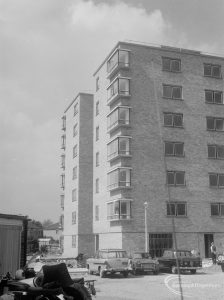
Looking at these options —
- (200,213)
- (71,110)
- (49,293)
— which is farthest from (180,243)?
(49,293)

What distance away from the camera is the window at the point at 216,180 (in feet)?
139

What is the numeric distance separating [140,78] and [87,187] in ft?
49.2

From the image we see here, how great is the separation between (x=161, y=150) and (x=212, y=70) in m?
11.1

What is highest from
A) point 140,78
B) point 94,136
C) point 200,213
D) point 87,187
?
point 140,78

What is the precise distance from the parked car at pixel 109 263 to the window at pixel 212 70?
81.2ft

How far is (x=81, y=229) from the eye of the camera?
4809 cm

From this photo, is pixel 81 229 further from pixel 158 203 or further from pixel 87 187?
pixel 158 203

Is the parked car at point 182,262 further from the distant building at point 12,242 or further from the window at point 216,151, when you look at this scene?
the window at point 216,151

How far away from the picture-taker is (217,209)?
41.7 m

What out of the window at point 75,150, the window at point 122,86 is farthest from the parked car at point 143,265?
the window at point 75,150

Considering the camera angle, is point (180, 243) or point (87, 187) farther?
point (87, 187)

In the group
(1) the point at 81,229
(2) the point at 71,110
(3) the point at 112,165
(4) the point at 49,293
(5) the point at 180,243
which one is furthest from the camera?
(2) the point at 71,110

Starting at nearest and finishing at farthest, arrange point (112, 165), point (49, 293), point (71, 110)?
1. point (49, 293)
2. point (112, 165)
3. point (71, 110)

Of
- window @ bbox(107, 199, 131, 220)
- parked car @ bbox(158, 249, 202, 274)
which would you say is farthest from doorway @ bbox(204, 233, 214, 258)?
parked car @ bbox(158, 249, 202, 274)
